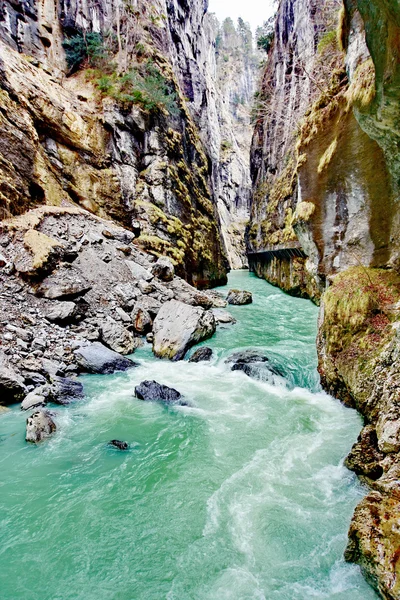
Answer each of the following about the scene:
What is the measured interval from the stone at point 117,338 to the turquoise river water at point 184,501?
9.65 ft

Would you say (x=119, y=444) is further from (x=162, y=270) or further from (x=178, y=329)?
(x=162, y=270)

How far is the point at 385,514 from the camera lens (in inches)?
126

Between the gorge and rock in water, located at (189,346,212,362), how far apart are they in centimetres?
31

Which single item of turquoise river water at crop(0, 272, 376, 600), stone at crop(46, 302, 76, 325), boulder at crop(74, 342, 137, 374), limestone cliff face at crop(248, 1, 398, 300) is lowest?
turquoise river water at crop(0, 272, 376, 600)

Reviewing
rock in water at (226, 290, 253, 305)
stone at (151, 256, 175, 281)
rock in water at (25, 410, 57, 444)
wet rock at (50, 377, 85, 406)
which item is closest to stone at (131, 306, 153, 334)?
stone at (151, 256, 175, 281)

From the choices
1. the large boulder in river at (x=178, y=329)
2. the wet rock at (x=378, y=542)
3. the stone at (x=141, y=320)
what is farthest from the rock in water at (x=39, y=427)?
the stone at (x=141, y=320)

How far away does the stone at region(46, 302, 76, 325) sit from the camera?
10509 millimetres

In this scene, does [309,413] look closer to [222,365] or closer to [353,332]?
[353,332]

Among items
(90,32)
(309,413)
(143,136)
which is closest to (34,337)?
(309,413)

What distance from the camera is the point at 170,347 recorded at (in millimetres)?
10938

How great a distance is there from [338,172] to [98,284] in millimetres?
9382

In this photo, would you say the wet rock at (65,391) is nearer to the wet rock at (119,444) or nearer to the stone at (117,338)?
the wet rock at (119,444)

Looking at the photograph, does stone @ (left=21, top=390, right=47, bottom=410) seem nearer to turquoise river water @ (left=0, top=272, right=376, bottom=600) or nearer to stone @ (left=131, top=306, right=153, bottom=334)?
turquoise river water @ (left=0, top=272, right=376, bottom=600)

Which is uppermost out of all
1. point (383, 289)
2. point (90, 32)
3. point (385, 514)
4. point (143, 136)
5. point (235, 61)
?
point (235, 61)
